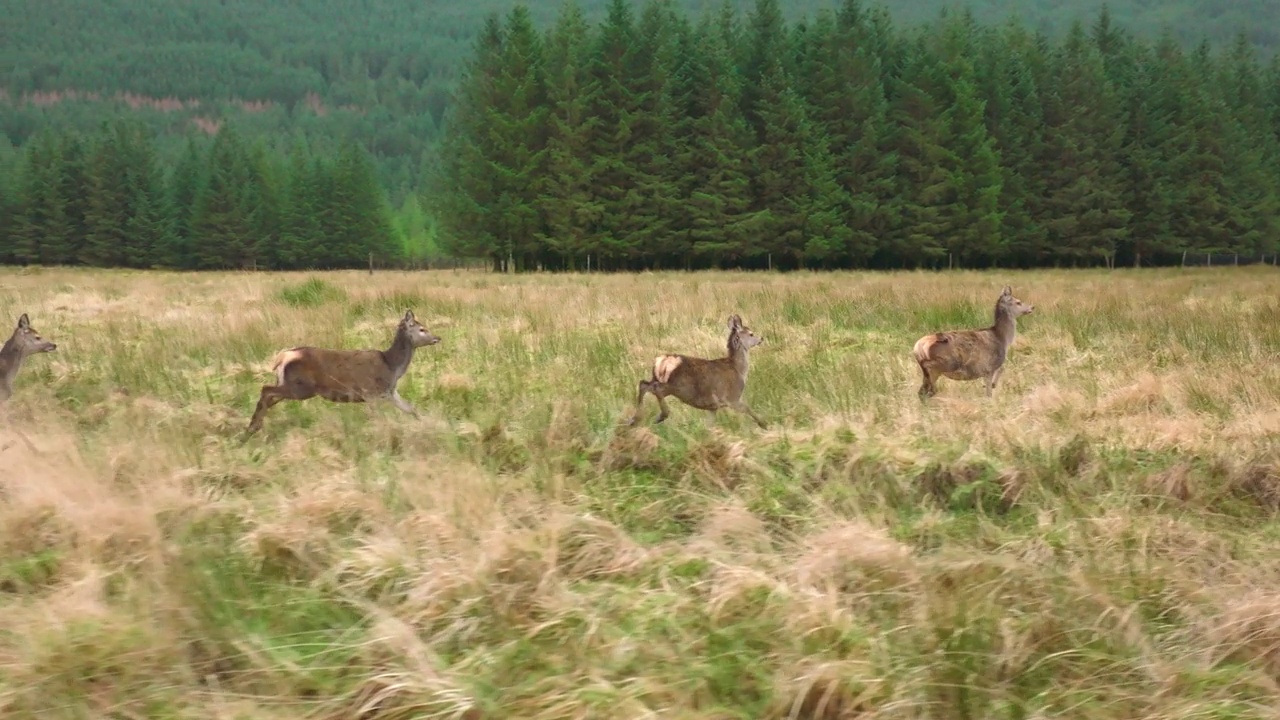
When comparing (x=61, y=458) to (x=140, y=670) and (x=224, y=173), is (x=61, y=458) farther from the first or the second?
(x=224, y=173)

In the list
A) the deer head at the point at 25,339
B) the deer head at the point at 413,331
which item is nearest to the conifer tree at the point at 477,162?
the deer head at the point at 25,339

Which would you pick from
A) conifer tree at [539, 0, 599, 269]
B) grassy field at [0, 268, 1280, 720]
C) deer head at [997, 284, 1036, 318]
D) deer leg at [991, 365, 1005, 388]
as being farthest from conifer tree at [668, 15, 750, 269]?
grassy field at [0, 268, 1280, 720]

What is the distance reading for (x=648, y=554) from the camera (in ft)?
16.0

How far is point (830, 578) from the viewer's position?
4.57 m

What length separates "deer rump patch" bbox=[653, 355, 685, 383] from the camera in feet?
25.8

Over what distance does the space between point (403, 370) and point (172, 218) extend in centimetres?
7053

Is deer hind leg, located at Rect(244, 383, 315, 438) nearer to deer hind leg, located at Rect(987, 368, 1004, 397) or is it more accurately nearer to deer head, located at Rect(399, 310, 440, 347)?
deer head, located at Rect(399, 310, 440, 347)

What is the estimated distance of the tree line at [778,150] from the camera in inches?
1738

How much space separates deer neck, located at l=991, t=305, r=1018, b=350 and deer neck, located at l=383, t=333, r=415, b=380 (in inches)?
211

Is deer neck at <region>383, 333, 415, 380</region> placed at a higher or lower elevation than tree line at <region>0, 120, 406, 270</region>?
lower

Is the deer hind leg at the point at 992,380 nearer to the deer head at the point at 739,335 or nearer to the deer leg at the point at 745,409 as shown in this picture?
the deer head at the point at 739,335

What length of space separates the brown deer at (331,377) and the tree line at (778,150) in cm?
3570

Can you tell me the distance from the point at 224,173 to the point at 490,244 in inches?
1346

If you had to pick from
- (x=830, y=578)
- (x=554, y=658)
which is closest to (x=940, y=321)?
(x=830, y=578)
